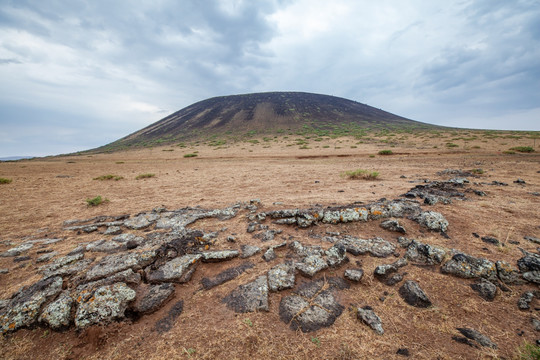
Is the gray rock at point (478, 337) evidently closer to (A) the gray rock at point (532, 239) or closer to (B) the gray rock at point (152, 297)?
(A) the gray rock at point (532, 239)

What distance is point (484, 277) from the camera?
312 cm

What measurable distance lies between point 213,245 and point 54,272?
2.60 meters

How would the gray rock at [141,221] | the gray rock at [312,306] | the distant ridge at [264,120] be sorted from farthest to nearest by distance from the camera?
the distant ridge at [264,120] < the gray rock at [141,221] < the gray rock at [312,306]

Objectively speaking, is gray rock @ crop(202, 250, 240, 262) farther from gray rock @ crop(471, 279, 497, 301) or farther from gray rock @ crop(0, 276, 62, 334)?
gray rock @ crop(471, 279, 497, 301)

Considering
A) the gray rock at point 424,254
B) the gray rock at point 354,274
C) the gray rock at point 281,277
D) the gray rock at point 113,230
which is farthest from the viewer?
the gray rock at point 113,230

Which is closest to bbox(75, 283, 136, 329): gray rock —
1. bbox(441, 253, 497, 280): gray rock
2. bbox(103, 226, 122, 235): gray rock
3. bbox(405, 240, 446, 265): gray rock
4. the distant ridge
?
bbox(103, 226, 122, 235): gray rock

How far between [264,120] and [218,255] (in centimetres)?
6703

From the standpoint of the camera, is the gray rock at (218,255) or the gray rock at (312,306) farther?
the gray rock at (218,255)

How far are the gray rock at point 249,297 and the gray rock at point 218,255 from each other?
0.73 metres

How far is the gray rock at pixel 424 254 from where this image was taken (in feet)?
11.5

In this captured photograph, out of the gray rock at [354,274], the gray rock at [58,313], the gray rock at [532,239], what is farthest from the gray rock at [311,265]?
the gray rock at [532,239]

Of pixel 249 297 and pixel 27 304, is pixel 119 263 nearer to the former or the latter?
pixel 27 304

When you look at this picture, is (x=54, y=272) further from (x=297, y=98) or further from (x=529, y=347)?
(x=297, y=98)

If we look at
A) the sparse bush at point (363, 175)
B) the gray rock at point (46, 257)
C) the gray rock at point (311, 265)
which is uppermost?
the sparse bush at point (363, 175)
